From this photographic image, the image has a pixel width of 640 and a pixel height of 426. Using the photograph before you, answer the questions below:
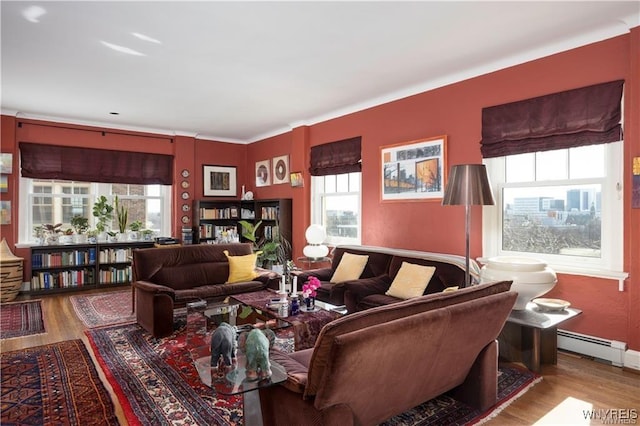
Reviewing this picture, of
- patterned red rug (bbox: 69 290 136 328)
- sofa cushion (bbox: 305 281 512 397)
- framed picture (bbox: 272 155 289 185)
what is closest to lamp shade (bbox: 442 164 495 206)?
sofa cushion (bbox: 305 281 512 397)

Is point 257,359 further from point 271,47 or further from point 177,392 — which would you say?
point 271,47

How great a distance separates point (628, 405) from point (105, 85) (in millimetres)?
5722

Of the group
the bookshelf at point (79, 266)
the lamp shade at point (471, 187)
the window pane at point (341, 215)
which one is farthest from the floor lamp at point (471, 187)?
the bookshelf at point (79, 266)

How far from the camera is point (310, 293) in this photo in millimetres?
3506

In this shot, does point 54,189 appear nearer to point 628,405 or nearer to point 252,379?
point 252,379

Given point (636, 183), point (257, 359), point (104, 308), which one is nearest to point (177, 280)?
point (104, 308)

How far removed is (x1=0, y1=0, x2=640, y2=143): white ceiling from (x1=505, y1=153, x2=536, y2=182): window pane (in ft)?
3.06

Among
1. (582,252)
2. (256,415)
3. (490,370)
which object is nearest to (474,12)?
(582,252)

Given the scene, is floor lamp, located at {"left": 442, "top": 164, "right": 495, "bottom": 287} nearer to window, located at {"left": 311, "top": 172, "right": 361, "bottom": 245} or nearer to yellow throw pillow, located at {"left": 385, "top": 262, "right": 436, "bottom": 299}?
yellow throw pillow, located at {"left": 385, "top": 262, "right": 436, "bottom": 299}

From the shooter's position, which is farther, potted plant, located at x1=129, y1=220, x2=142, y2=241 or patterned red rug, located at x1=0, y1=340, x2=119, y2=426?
potted plant, located at x1=129, y1=220, x2=142, y2=241

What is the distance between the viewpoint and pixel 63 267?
19.9ft

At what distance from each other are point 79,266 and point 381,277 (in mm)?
4904

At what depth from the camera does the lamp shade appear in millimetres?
3279

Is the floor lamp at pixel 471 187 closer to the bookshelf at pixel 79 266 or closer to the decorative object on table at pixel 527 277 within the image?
the decorative object on table at pixel 527 277
